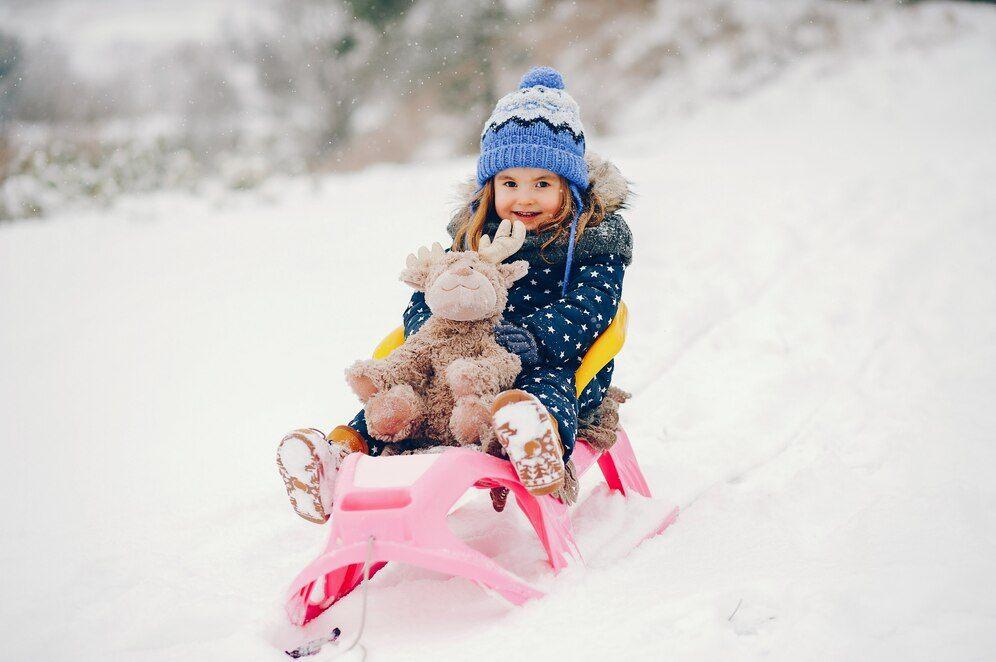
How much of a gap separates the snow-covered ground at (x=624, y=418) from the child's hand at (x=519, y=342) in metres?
0.49

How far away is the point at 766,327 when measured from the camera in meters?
3.48

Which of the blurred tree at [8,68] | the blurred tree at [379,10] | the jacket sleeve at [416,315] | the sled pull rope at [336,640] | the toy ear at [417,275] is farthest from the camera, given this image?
the blurred tree at [379,10]

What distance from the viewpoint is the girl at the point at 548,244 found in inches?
70.2

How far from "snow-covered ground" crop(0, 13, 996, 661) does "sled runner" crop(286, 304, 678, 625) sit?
0.06 metres

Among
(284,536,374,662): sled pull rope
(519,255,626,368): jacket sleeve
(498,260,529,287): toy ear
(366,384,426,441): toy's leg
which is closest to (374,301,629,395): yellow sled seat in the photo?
(519,255,626,368): jacket sleeve

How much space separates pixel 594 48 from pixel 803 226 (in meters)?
8.23

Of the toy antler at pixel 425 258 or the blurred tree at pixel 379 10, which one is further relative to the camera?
the blurred tree at pixel 379 10

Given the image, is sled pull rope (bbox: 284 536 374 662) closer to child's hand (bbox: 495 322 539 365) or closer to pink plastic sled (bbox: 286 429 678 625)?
pink plastic sled (bbox: 286 429 678 625)

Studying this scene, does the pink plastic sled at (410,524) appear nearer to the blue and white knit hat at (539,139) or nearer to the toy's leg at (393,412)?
the toy's leg at (393,412)

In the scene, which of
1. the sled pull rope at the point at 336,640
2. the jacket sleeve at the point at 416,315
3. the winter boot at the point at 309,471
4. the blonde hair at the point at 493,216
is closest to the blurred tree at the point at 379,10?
the blonde hair at the point at 493,216

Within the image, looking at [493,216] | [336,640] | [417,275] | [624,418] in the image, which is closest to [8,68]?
[493,216]

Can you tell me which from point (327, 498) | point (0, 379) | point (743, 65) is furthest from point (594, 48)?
point (327, 498)

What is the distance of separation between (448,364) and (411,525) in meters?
0.45

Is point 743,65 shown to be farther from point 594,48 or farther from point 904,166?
point 904,166
